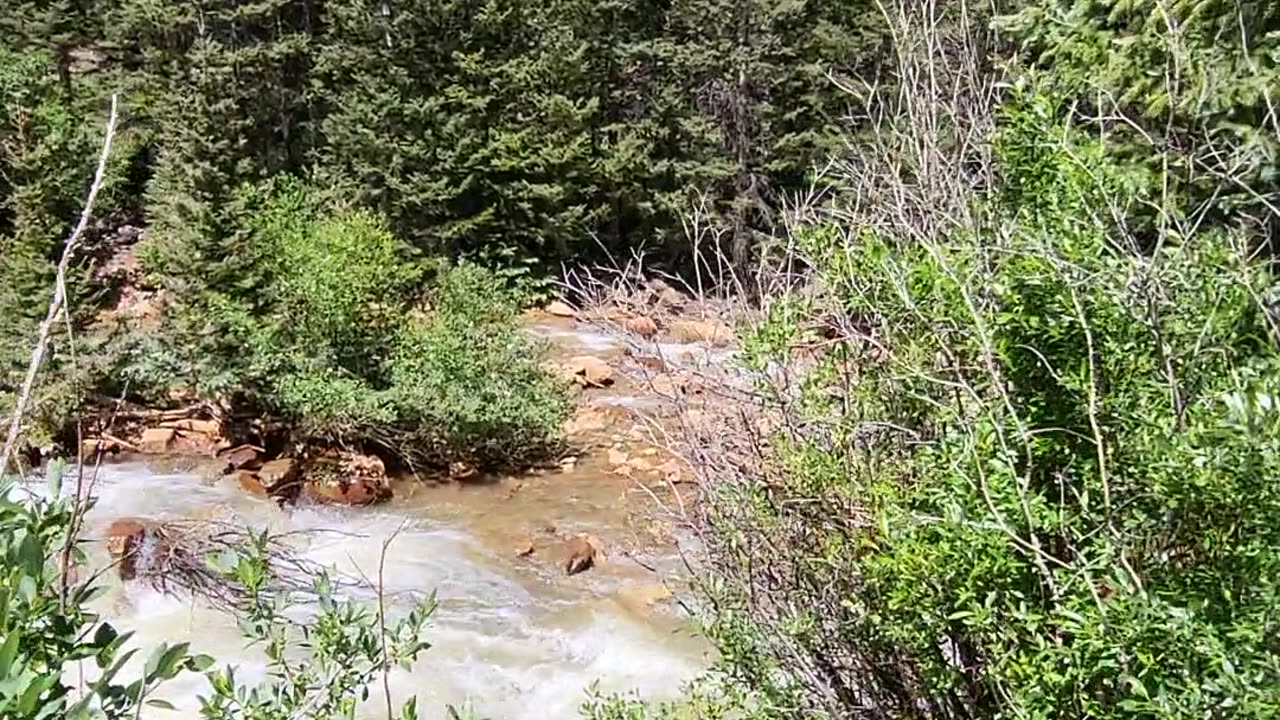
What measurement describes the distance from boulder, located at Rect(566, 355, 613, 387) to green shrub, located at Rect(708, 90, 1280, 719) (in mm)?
11394

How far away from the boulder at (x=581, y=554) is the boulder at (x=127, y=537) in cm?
364

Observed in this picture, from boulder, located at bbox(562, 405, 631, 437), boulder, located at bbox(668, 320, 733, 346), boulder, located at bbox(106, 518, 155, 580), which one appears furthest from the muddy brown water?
boulder, located at bbox(668, 320, 733, 346)

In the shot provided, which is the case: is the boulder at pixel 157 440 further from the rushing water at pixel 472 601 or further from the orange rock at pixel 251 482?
Answer: the orange rock at pixel 251 482

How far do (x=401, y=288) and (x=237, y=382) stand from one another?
8.73 feet

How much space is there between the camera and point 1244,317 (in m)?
2.49

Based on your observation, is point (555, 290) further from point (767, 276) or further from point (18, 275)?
point (767, 276)

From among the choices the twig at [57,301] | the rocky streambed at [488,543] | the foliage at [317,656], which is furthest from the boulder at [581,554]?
the twig at [57,301]

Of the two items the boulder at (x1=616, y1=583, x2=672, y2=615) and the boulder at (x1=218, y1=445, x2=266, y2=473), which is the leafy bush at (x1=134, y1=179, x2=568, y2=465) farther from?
the boulder at (x1=616, y1=583, x2=672, y2=615)

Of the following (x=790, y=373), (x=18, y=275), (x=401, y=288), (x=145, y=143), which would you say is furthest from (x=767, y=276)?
(x=145, y=143)

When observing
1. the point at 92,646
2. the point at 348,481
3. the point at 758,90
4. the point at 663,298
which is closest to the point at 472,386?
the point at 348,481

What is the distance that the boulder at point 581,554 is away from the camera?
9570 millimetres

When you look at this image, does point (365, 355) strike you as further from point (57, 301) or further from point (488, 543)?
point (57, 301)

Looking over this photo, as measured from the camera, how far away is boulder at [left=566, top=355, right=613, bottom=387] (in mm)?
15047

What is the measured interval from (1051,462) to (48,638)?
2336 millimetres
